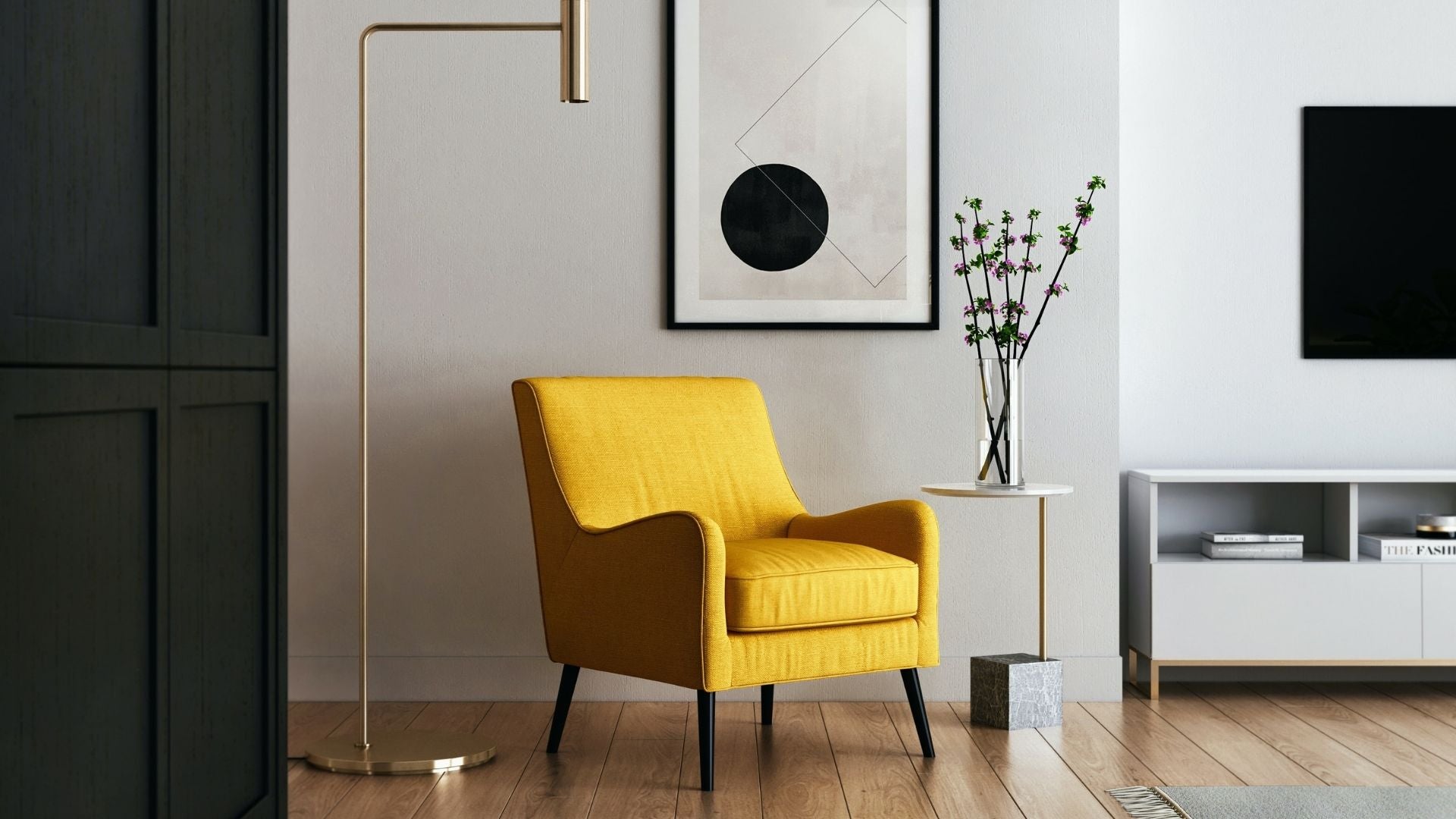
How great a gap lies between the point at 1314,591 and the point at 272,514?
2.81 m

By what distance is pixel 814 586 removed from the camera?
→ 8.73 ft

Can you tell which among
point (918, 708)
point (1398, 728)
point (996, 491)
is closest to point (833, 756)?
point (918, 708)

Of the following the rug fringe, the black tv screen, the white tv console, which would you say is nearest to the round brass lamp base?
the rug fringe

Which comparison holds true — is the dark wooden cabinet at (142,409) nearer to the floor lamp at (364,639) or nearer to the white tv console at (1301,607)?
the floor lamp at (364,639)

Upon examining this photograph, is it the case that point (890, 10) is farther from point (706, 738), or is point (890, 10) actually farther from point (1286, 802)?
point (1286, 802)

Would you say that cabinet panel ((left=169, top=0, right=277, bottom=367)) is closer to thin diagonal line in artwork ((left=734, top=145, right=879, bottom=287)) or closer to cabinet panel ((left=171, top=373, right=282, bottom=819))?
cabinet panel ((left=171, top=373, right=282, bottom=819))

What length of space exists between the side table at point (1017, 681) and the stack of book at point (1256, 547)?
1.97ft

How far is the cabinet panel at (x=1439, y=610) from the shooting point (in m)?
3.43

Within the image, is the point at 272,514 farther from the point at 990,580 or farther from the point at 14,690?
the point at 990,580

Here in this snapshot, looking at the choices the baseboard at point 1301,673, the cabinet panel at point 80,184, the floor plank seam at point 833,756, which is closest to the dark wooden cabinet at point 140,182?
the cabinet panel at point 80,184

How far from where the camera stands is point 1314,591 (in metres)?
3.44

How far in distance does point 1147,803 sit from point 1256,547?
4.16ft

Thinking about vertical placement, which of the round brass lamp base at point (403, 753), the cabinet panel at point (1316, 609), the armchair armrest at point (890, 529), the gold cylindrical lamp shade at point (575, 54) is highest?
the gold cylindrical lamp shade at point (575, 54)

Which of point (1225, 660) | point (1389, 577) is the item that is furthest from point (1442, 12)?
point (1225, 660)
